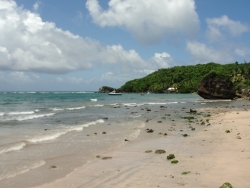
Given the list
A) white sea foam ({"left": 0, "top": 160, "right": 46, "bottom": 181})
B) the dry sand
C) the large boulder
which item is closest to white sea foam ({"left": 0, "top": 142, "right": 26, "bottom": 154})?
white sea foam ({"left": 0, "top": 160, "right": 46, "bottom": 181})

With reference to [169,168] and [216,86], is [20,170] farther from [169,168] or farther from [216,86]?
[216,86]

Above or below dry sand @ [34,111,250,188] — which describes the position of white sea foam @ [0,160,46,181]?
below

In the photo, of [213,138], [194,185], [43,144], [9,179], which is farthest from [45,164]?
[213,138]

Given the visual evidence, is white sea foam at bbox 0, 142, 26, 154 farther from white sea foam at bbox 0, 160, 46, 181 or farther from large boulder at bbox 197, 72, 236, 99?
large boulder at bbox 197, 72, 236, 99

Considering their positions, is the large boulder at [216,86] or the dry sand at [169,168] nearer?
the dry sand at [169,168]

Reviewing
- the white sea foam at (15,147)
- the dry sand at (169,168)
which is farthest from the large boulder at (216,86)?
the white sea foam at (15,147)

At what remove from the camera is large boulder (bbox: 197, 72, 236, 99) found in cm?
8162

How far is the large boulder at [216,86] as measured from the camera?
8162 centimetres

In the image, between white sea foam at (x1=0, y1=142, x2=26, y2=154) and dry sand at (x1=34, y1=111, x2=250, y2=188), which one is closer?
dry sand at (x1=34, y1=111, x2=250, y2=188)

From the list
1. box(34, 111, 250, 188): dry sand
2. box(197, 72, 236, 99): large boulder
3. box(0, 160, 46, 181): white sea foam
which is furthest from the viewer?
box(197, 72, 236, 99): large boulder

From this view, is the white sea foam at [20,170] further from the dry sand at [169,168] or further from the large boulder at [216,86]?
the large boulder at [216,86]

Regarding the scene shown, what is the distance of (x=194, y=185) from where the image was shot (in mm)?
8148

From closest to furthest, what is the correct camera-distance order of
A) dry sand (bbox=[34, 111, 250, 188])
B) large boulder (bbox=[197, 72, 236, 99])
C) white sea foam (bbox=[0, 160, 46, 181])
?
dry sand (bbox=[34, 111, 250, 188]) → white sea foam (bbox=[0, 160, 46, 181]) → large boulder (bbox=[197, 72, 236, 99])

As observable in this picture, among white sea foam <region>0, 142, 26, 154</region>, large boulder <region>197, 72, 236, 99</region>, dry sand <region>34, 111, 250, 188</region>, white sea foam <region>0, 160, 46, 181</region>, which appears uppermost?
large boulder <region>197, 72, 236, 99</region>
